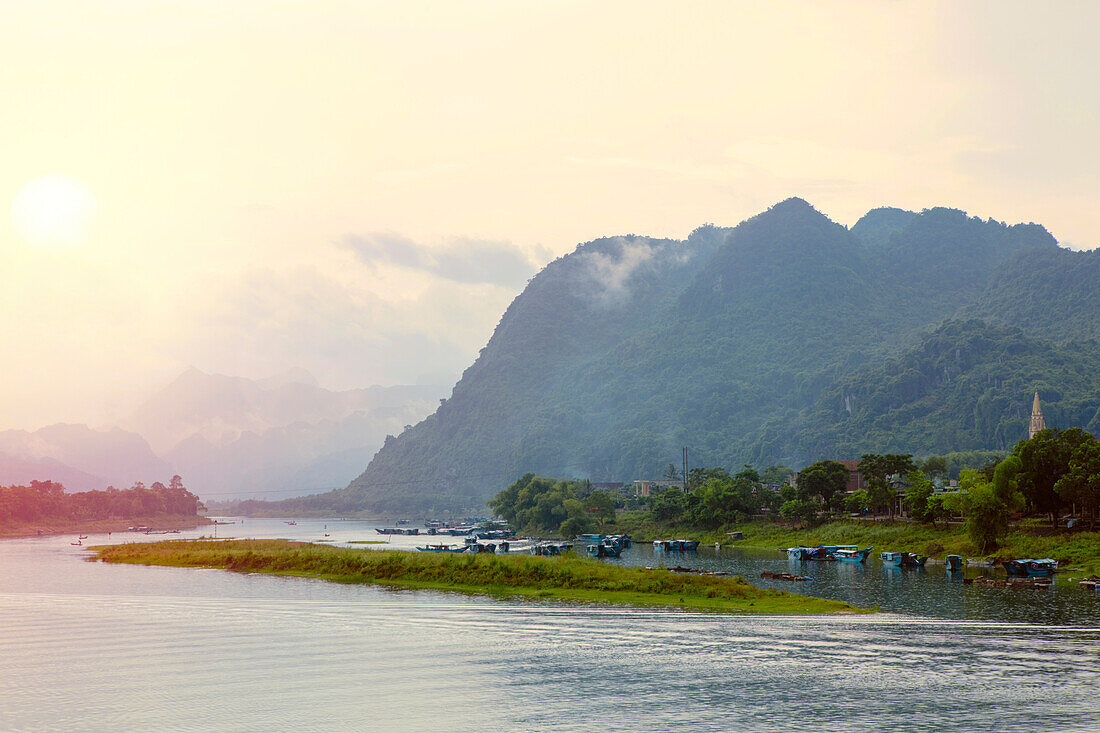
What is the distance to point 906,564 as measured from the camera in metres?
77.1

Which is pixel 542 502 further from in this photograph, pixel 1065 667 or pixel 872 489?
pixel 1065 667

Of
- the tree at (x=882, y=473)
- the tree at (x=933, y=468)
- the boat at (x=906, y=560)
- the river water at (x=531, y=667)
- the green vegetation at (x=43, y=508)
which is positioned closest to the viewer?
the river water at (x=531, y=667)

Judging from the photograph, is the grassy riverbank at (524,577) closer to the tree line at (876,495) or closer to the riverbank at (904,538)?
the riverbank at (904,538)

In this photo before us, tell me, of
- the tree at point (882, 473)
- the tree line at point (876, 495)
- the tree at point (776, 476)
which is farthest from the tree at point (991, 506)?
the tree at point (776, 476)

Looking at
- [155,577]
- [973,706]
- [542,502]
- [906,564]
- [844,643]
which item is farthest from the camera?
[542,502]

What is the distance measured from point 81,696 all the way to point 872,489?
306ft

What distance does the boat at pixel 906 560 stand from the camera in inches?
3024

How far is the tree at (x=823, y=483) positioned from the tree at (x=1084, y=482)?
39.4 meters

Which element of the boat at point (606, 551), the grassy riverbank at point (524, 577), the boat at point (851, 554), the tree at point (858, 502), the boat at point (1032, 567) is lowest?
the boat at point (606, 551)

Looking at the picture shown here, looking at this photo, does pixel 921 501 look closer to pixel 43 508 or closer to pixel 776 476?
pixel 776 476

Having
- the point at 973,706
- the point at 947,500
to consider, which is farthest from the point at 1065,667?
the point at 947,500

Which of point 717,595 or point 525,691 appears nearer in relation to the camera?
point 525,691

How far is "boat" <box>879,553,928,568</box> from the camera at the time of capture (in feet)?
252

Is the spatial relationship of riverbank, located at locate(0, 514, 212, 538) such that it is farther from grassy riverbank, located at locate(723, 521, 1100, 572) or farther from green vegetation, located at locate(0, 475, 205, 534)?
grassy riverbank, located at locate(723, 521, 1100, 572)
